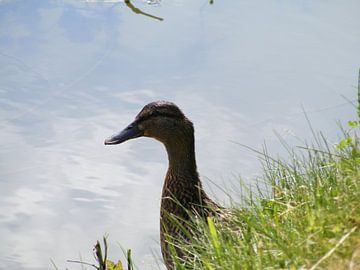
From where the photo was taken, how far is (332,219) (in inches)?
103

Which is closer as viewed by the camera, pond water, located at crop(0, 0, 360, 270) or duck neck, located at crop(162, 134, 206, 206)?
Answer: duck neck, located at crop(162, 134, 206, 206)

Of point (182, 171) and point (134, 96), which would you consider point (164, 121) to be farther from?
point (134, 96)

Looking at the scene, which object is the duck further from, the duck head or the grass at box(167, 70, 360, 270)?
the grass at box(167, 70, 360, 270)

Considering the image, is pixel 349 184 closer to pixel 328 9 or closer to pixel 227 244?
pixel 227 244

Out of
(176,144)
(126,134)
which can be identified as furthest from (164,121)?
(126,134)

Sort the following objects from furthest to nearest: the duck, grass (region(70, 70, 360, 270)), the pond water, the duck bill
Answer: the pond water → the duck bill → the duck → grass (region(70, 70, 360, 270))

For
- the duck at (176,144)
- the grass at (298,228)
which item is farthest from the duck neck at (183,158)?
the grass at (298,228)

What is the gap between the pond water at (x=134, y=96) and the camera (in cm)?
545

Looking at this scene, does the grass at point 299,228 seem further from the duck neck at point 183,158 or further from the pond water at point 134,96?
the pond water at point 134,96

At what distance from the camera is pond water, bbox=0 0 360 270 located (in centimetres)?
545

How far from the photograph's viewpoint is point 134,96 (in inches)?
255

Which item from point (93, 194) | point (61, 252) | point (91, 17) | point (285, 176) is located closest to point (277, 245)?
point (285, 176)

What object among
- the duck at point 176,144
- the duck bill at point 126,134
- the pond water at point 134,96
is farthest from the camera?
the pond water at point 134,96

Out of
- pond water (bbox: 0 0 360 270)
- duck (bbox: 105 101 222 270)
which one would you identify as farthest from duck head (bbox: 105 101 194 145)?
pond water (bbox: 0 0 360 270)
